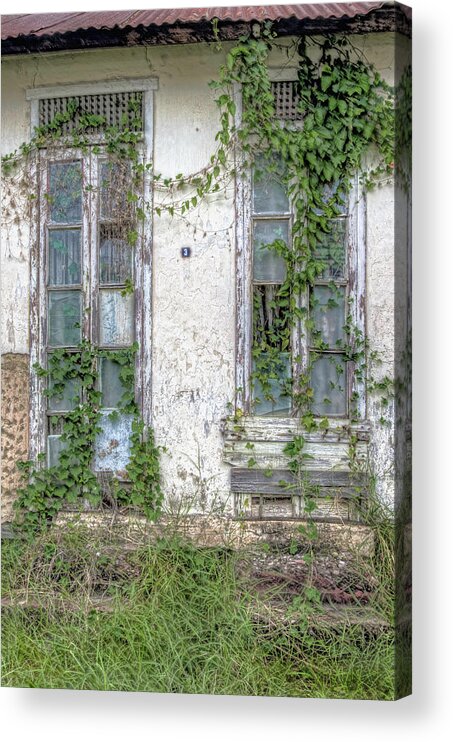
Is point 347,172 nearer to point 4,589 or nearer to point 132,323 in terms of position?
point 132,323

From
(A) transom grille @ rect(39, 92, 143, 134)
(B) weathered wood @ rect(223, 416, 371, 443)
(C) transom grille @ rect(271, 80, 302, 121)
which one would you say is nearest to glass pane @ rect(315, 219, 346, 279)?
(C) transom grille @ rect(271, 80, 302, 121)

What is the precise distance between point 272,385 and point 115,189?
113 centimetres

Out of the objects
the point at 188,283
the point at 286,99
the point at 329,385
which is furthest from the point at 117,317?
the point at 286,99

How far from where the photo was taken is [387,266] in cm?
382

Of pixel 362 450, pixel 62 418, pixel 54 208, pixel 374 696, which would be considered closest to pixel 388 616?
pixel 374 696

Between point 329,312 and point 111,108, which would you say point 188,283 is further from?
point 111,108

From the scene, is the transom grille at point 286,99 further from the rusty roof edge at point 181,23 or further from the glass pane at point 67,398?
the glass pane at point 67,398

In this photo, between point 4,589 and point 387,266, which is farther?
point 4,589

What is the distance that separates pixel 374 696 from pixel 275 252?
1.88 meters

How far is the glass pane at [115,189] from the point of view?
13.9ft

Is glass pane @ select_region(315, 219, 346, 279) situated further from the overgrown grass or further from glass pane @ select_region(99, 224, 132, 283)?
the overgrown grass

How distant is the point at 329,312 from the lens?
398 cm

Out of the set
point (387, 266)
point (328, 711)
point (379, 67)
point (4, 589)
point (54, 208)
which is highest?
point (379, 67)

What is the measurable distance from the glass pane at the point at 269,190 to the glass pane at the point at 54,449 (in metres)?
1.38
